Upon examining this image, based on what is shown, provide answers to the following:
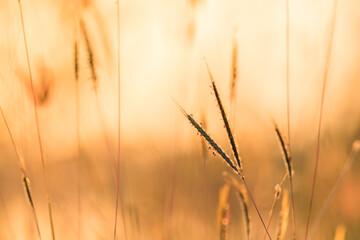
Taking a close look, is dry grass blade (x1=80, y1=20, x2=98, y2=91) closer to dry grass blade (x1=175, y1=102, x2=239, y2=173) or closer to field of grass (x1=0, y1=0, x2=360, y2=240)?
field of grass (x1=0, y1=0, x2=360, y2=240)

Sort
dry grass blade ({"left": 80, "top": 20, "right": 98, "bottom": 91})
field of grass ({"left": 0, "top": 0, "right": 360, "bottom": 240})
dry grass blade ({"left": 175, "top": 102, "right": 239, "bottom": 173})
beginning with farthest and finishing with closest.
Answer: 1. field of grass ({"left": 0, "top": 0, "right": 360, "bottom": 240})
2. dry grass blade ({"left": 80, "top": 20, "right": 98, "bottom": 91})
3. dry grass blade ({"left": 175, "top": 102, "right": 239, "bottom": 173})

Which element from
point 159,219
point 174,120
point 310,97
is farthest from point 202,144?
point 310,97

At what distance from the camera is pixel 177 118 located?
3.46ft

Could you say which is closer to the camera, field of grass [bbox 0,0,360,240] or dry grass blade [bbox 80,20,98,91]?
dry grass blade [bbox 80,20,98,91]

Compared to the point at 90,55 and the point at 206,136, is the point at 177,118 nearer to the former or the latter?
the point at 90,55

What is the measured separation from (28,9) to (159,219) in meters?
0.64

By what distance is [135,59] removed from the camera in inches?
52.1

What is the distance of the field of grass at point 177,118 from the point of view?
0.95 m

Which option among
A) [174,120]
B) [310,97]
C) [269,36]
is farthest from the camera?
[269,36]

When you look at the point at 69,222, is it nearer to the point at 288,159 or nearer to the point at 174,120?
A: the point at 174,120

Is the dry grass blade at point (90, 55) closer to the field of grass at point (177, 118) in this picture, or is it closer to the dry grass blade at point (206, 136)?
the field of grass at point (177, 118)

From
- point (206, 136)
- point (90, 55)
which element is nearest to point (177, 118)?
point (90, 55)

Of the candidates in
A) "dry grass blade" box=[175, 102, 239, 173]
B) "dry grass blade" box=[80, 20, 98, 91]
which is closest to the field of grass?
"dry grass blade" box=[80, 20, 98, 91]

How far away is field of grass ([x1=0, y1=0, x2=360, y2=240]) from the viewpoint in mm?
953
